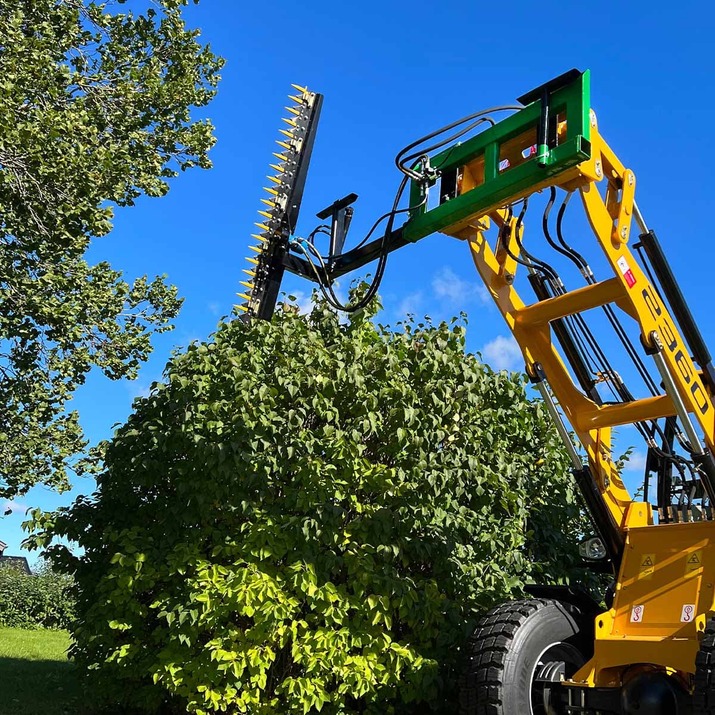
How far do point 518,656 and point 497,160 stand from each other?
10.7ft

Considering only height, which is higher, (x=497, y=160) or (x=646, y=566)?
(x=497, y=160)

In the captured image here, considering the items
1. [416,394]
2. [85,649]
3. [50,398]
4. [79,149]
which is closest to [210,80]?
[79,149]

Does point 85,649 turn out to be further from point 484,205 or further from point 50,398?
point 50,398

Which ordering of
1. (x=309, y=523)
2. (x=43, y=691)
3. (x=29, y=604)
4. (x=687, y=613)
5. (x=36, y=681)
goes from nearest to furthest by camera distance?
(x=687, y=613), (x=309, y=523), (x=43, y=691), (x=36, y=681), (x=29, y=604)

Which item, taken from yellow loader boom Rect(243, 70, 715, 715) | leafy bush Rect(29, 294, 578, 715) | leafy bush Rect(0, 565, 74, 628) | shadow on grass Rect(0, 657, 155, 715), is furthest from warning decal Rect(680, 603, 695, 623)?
leafy bush Rect(0, 565, 74, 628)

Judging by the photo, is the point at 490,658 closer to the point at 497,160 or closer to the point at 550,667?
the point at 550,667

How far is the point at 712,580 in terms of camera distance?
5.09 m

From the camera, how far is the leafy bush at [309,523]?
6.29m

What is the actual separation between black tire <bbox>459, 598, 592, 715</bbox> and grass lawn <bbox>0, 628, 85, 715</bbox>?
465 centimetres

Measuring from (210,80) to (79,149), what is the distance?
436cm

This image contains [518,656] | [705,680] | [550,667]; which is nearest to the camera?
[705,680]

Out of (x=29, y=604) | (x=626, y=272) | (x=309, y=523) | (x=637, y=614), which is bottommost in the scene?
(x=637, y=614)

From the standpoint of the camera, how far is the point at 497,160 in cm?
511

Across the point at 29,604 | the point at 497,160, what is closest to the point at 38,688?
the point at 497,160
